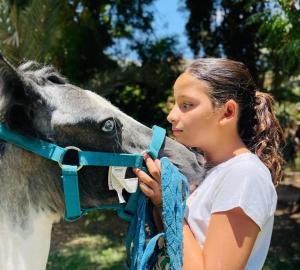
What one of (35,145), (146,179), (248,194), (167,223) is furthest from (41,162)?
(248,194)

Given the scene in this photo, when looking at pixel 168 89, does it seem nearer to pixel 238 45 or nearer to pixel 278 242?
pixel 238 45

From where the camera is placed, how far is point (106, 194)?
6.31 ft

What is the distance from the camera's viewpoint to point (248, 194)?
1.48 m

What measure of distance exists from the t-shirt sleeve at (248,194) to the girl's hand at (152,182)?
0.24 m

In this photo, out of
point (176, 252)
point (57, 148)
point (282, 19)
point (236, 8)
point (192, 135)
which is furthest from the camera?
point (236, 8)

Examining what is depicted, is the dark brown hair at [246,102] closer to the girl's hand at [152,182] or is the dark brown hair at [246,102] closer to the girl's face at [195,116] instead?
the girl's face at [195,116]

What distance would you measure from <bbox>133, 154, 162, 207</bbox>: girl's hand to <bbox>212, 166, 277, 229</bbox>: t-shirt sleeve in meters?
0.24

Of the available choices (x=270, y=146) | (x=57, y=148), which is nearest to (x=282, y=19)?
(x=270, y=146)

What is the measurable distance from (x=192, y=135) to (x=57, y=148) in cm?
53

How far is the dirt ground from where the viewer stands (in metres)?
6.33

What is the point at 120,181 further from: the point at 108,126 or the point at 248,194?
the point at 248,194

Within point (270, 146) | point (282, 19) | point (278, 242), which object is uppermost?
point (282, 19)

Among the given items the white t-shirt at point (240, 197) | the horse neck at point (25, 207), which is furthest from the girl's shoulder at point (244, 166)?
the horse neck at point (25, 207)

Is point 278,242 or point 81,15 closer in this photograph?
point 278,242
